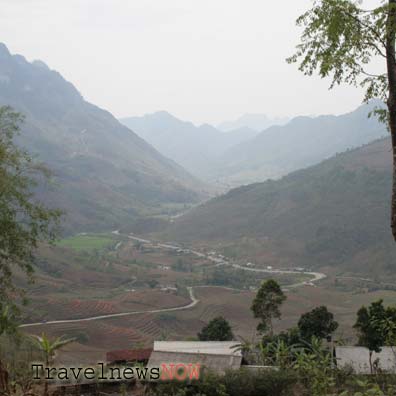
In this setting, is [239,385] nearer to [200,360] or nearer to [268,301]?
[200,360]

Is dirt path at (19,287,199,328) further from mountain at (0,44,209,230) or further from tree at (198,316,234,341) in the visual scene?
mountain at (0,44,209,230)

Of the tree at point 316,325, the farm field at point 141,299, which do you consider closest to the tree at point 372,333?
the tree at point 316,325

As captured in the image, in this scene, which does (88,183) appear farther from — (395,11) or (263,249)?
(395,11)

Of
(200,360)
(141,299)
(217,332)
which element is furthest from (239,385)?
(141,299)

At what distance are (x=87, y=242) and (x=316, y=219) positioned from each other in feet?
141

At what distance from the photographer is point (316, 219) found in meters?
88.6

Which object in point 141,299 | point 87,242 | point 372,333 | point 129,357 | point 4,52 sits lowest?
point 141,299

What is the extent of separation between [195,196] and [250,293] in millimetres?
111435

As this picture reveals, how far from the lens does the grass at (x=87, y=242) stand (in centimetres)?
9090

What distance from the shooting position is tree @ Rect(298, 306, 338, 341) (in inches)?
858

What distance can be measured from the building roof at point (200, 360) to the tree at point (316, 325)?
10.3 m

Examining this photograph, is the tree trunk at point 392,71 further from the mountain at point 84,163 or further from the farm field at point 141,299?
the mountain at point 84,163

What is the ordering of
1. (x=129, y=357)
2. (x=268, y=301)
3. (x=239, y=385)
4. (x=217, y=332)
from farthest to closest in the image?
(x=268, y=301) < (x=217, y=332) < (x=129, y=357) < (x=239, y=385)

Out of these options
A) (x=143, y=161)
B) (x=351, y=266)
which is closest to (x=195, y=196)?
(x=143, y=161)
